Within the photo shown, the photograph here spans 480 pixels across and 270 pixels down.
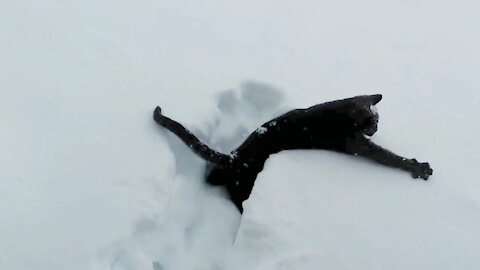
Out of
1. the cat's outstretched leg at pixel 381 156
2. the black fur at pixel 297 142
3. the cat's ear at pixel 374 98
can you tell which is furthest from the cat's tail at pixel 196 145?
the cat's ear at pixel 374 98

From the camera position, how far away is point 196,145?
320 cm

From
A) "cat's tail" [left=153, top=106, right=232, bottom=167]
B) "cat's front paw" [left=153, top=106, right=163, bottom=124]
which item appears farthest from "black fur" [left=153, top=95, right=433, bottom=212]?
"cat's front paw" [left=153, top=106, right=163, bottom=124]

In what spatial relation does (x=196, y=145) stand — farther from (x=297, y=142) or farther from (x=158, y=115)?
(x=297, y=142)

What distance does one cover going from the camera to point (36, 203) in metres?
2.79

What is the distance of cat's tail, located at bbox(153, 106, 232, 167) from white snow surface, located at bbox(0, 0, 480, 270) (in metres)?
0.07

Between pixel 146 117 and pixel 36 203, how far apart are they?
0.79m

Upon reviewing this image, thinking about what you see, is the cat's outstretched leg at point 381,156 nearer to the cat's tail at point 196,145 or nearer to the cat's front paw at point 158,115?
the cat's tail at point 196,145

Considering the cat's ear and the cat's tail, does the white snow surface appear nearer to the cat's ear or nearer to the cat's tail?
the cat's tail

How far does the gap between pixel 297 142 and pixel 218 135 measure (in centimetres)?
47

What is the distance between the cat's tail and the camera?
3193mm

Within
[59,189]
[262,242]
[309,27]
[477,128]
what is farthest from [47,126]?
[477,128]

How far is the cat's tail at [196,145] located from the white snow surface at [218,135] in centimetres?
7

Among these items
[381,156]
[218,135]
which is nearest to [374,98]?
[381,156]

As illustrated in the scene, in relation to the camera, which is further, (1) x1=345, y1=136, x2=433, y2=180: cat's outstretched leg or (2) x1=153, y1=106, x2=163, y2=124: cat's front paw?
(2) x1=153, y1=106, x2=163, y2=124: cat's front paw
